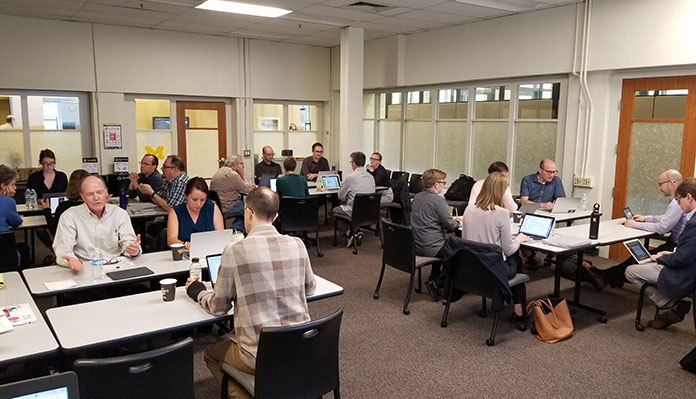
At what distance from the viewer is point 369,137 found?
1026 cm

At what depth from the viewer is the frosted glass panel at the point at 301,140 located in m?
10.3

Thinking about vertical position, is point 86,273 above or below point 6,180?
below

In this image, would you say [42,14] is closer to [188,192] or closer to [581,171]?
[188,192]

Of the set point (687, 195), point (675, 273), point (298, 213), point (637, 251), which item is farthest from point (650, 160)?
point (298, 213)

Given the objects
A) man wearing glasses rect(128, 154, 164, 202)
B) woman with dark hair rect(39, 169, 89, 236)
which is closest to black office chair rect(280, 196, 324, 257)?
man wearing glasses rect(128, 154, 164, 202)

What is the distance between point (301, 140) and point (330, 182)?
2875 millimetres

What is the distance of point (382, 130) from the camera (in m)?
9.98

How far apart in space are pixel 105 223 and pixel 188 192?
0.61 meters

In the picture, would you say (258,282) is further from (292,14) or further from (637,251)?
(292,14)

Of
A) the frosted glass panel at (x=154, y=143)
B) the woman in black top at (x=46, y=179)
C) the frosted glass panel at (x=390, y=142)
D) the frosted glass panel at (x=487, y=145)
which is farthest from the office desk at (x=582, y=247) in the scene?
the frosted glass panel at (x=154, y=143)

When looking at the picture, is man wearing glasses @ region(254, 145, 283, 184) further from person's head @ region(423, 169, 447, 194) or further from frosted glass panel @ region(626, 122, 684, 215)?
frosted glass panel @ region(626, 122, 684, 215)

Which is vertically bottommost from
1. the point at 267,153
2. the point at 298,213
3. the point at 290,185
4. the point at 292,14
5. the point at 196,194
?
the point at 298,213

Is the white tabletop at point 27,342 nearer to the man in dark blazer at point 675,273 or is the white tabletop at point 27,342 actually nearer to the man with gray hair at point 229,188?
the man with gray hair at point 229,188

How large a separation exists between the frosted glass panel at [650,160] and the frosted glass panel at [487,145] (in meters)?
1.88
